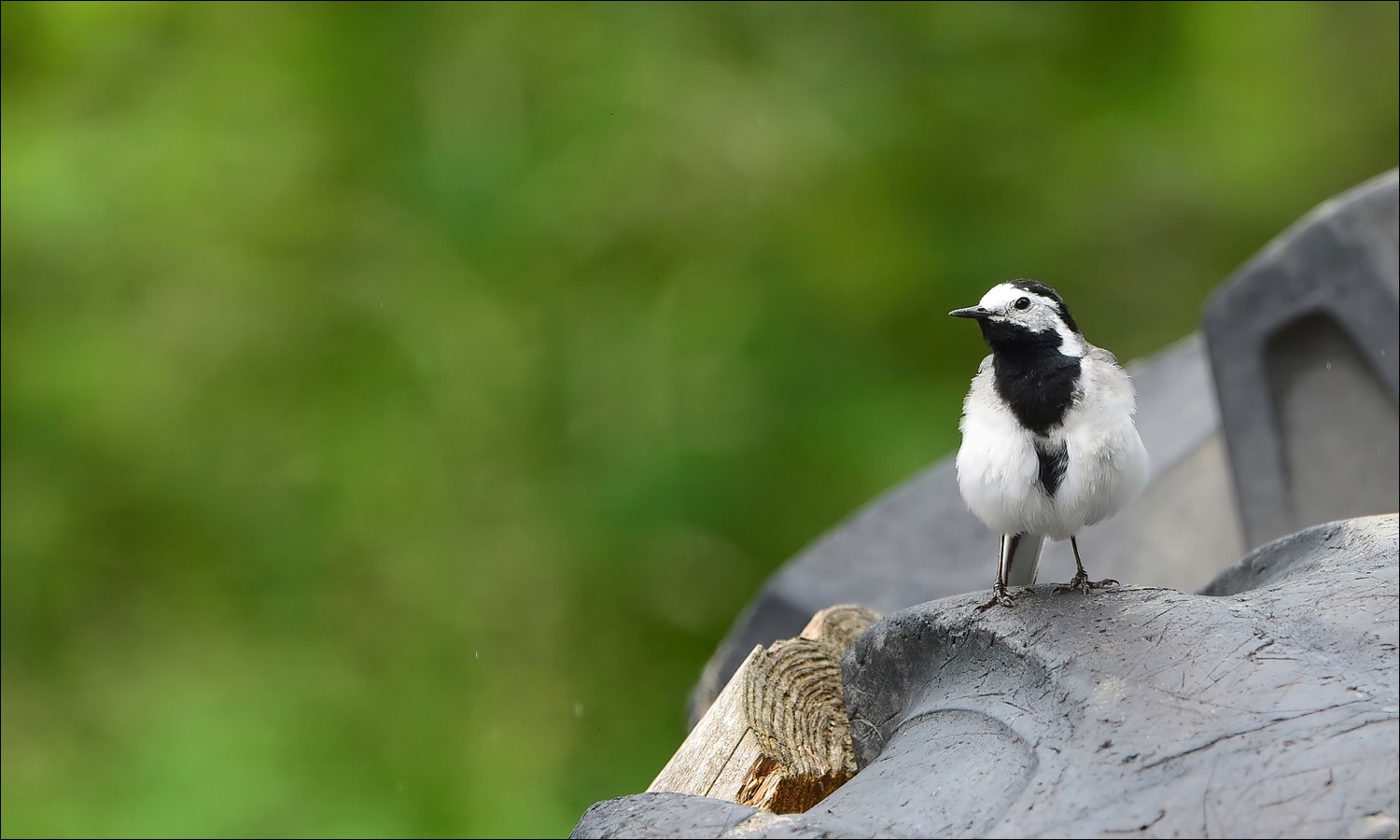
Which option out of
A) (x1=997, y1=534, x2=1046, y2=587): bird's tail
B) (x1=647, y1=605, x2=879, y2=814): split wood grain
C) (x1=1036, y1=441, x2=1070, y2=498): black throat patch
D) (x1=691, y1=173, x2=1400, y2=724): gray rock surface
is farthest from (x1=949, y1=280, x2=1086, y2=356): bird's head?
(x1=691, y1=173, x2=1400, y2=724): gray rock surface

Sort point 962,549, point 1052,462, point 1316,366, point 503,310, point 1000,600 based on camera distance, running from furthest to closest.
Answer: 1. point 503,310
2. point 962,549
3. point 1316,366
4. point 1052,462
5. point 1000,600

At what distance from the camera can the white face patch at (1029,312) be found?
2.28m

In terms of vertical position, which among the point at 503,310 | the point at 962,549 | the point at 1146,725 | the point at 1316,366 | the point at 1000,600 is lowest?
the point at 1146,725

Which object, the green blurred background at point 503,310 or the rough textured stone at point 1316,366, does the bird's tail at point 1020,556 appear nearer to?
the rough textured stone at point 1316,366

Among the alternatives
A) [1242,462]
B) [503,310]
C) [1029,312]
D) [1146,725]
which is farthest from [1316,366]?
[503,310]

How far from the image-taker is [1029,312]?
229 cm

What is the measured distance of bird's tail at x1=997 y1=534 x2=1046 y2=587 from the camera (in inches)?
97.0

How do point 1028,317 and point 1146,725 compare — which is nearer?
point 1146,725

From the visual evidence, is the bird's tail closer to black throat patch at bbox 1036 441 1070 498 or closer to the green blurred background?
black throat patch at bbox 1036 441 1070 498

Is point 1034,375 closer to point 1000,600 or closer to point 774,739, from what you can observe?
point 1000,600

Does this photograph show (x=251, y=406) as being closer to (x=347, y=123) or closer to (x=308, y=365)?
(x=308, y=365)

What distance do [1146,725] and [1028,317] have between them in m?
0.87

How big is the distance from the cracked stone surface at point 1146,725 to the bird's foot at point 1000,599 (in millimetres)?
27

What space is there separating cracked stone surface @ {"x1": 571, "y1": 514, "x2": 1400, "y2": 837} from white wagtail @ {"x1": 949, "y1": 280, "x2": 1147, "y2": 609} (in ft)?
0.74
